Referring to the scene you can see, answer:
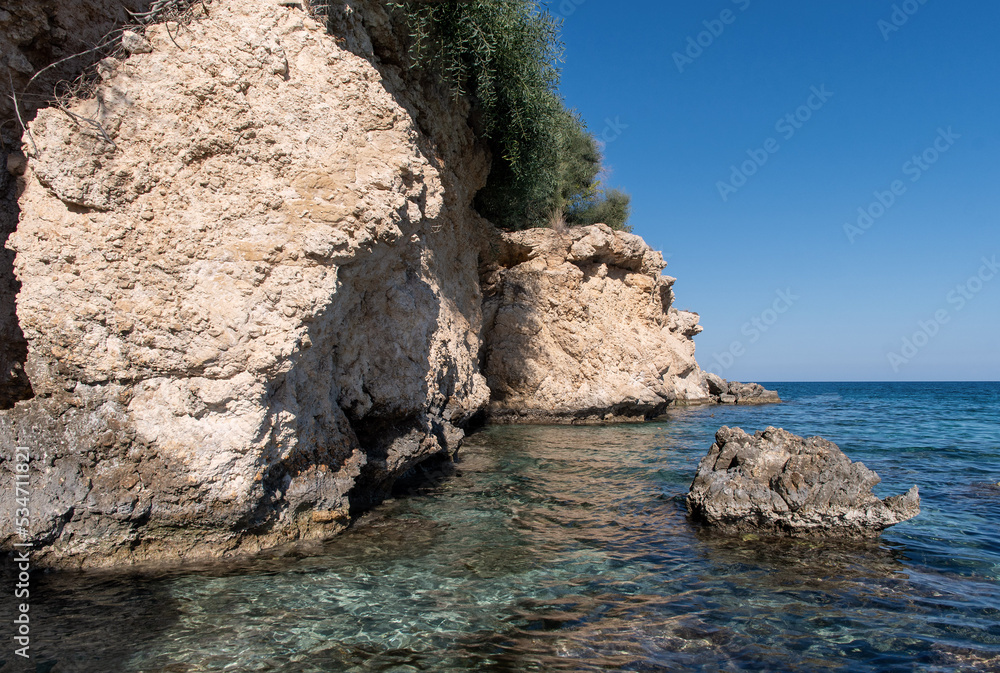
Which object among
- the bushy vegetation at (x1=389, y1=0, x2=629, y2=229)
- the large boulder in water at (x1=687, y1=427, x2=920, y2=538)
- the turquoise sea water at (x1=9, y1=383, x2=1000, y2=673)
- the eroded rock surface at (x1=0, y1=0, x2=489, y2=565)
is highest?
the bushy vegetation at (x1=389, y1=0, x2=629, y2=229)

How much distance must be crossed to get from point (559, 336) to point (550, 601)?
12254 mm

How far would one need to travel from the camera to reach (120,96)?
15.1 ft

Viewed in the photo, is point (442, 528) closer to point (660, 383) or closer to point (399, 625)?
point (399, 625)

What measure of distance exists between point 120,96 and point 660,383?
15.4m

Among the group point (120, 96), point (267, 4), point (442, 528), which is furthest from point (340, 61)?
point (442, 528)

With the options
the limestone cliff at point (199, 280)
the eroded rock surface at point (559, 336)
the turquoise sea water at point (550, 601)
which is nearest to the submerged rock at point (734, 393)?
the eroded rock surface at point (559, 336)

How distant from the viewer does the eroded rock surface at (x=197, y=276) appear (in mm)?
4387

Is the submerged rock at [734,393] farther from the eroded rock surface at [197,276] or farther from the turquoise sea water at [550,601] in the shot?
the eroded rock surface at [197,276]

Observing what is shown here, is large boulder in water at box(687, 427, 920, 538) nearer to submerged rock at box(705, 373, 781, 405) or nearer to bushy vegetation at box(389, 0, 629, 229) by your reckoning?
bushy vegetation at box(389, 0, 629, 229)

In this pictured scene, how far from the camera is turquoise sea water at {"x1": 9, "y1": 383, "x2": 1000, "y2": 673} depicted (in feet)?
11.0

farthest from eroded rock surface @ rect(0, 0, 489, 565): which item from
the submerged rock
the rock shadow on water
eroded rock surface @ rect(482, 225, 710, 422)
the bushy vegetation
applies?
the submerged rock

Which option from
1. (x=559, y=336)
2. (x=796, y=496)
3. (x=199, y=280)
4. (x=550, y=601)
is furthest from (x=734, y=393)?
(x=199, y=280)

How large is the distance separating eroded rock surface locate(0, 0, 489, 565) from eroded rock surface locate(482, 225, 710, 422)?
10.3 meters

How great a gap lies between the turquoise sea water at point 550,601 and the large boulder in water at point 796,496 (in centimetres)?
26
